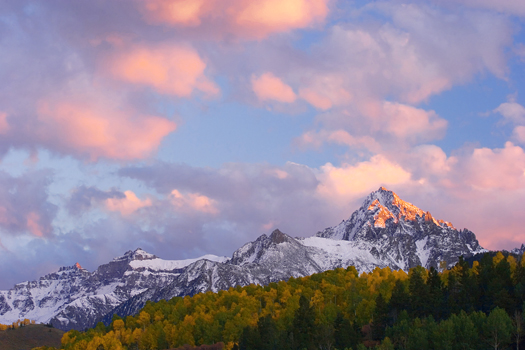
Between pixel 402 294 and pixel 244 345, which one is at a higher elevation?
pixel 402 294

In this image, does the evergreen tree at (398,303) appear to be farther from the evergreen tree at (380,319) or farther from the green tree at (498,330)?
the green tree at (498,330)

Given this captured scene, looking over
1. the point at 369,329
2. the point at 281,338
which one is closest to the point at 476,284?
the point at 369,329

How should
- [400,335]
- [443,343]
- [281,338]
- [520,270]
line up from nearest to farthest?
[443,343]
[400,335]
[281,338]
[520,270]

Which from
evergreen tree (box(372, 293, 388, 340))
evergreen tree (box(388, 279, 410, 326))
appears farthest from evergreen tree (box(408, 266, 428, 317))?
evergreen tree (box(372, 293, 388, 340))

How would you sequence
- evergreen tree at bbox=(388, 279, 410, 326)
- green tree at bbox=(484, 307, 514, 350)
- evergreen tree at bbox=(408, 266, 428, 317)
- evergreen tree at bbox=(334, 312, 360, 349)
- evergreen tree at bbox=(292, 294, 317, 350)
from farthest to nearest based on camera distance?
evergreen tree at bbox=(388, 279, 410, 326) < evergreen tree at bbox=(408, 266, 428, 317) < evergreen tree at bbox=(292, 294, 317, 350) < evergreen tree at bbox=(334, 312, 360, 349) < green tree at bbox=(484, 307, 514, 350)

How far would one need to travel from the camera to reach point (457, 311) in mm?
183125

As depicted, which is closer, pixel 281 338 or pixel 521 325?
pixel 521 325

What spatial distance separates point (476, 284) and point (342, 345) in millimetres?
49788

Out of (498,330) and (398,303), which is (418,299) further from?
(498,330)

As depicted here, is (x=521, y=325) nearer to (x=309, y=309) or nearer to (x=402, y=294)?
(x=402, y=294)

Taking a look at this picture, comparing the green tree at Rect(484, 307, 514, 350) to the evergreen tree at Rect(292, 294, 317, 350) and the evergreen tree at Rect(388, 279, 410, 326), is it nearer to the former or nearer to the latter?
the evergreen tree at Rect(388, 279, 410, 326)

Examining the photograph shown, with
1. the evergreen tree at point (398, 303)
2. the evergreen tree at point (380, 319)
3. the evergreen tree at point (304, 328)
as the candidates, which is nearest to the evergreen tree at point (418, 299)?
the evergreen tree at point (398, 303)

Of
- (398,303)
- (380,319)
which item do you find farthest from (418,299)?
(380,319)

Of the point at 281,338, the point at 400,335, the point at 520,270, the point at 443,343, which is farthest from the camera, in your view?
the point at 520,270
